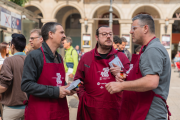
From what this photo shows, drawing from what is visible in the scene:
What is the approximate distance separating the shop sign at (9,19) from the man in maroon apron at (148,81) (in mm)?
7331

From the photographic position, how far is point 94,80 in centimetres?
296

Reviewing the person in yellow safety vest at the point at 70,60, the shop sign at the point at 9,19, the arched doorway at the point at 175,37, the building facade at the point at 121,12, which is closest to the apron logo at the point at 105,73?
the person in yellow safety vest at the point at 70,60

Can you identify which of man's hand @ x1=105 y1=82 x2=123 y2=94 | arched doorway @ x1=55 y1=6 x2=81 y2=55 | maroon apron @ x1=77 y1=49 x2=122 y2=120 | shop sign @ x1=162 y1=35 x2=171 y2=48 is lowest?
maroon apron @ x1=77 y1=49 x2=122 y2=120

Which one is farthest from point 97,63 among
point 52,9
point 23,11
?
point 52,9

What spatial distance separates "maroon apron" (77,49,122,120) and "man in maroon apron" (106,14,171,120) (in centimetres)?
69

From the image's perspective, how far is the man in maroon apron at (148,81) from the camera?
72.6 inches

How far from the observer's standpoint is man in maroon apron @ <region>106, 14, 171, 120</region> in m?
1.84

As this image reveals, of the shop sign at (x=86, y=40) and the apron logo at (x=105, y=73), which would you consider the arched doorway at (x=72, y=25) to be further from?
the apron logo at (x=105, y=73)

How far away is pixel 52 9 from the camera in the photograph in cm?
2339

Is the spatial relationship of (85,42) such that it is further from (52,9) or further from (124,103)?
(124,103)

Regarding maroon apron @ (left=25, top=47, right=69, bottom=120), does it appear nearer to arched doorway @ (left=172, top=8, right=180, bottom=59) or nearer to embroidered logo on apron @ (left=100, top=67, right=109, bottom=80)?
embroidered logo on apron @ (left=100, top=67, right=109, bottom=80)

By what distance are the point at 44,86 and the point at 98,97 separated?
977 millimetres

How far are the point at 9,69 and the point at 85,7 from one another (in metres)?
21.3

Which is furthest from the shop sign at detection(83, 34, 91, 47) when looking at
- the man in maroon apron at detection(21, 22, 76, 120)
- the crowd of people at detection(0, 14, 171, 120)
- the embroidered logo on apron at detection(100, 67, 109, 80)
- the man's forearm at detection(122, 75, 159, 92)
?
the man's forearm at detection(122, 75, 159, 92)
